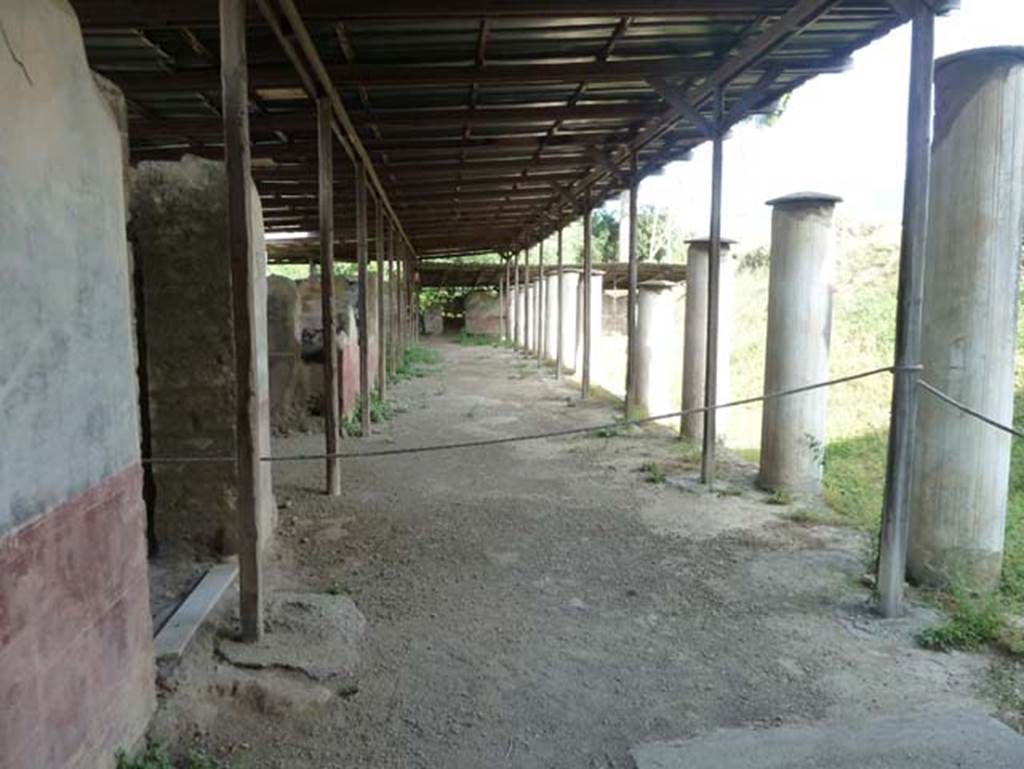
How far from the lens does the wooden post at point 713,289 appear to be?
6.58m

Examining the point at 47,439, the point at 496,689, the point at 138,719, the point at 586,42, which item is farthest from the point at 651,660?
the point at 586,42

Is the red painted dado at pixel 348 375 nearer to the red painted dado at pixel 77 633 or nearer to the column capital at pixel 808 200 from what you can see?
the column capital at pixel 808 200

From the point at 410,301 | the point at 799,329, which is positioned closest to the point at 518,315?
the point at 410,301

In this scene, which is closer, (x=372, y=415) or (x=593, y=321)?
(x=372, y=415)

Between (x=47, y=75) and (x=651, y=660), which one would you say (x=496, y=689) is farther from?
(x=47, y=75)

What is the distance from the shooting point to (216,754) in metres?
2.82

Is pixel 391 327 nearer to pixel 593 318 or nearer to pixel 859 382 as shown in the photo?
pixel 593 318

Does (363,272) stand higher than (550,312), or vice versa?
(363,272)

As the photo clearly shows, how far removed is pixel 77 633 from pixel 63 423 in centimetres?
64

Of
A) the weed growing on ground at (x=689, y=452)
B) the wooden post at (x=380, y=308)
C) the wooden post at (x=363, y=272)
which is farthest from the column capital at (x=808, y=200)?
the wooden post at (x=380, y=308)

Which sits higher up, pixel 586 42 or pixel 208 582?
pixel 586 42

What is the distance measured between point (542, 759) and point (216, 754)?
121 centimetres

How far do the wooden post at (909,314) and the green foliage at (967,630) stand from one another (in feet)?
0.95

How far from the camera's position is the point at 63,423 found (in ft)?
7.20
